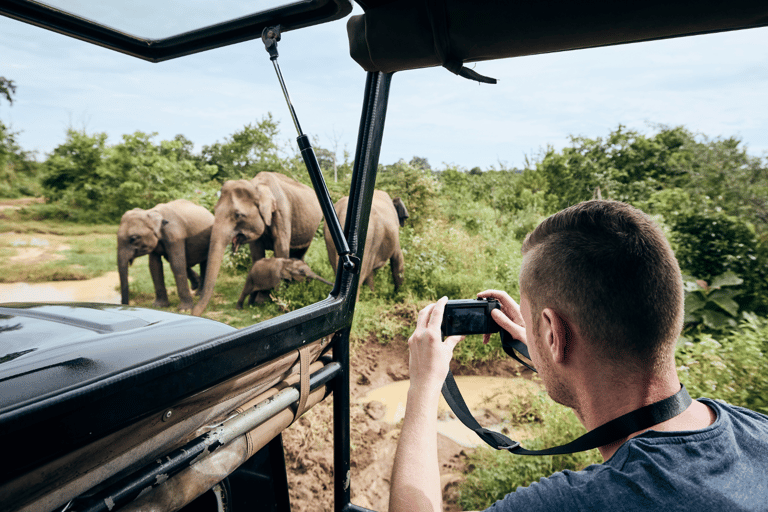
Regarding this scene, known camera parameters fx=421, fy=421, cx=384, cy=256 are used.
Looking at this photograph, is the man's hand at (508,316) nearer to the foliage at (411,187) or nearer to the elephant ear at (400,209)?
the elephant ear at (400,209)

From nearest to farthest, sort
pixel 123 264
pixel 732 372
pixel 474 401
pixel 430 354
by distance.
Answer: pixel 430 354, pixel 732 372, pixel 474 401, pixel 123 264

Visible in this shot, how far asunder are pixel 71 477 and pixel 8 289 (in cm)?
484

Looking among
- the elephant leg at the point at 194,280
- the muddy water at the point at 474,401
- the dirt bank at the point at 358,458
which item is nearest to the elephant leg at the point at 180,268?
the elephant leg at the point at 194,280

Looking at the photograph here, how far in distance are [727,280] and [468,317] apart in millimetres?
4535

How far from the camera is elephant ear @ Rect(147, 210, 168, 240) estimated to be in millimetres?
5527

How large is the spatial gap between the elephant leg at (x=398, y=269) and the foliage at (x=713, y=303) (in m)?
3.59

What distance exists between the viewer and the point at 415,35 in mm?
918

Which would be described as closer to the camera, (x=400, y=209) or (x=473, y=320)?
(x=473, y=320)

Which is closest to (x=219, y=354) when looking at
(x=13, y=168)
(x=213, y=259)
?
(x=13, y=168)

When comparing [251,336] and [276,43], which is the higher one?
[276,43]

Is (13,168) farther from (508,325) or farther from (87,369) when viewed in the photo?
(508,325)

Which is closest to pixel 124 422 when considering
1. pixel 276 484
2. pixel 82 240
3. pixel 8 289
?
pixel 276 484

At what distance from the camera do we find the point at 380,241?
5844mm

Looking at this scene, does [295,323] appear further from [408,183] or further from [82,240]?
[408,183]
